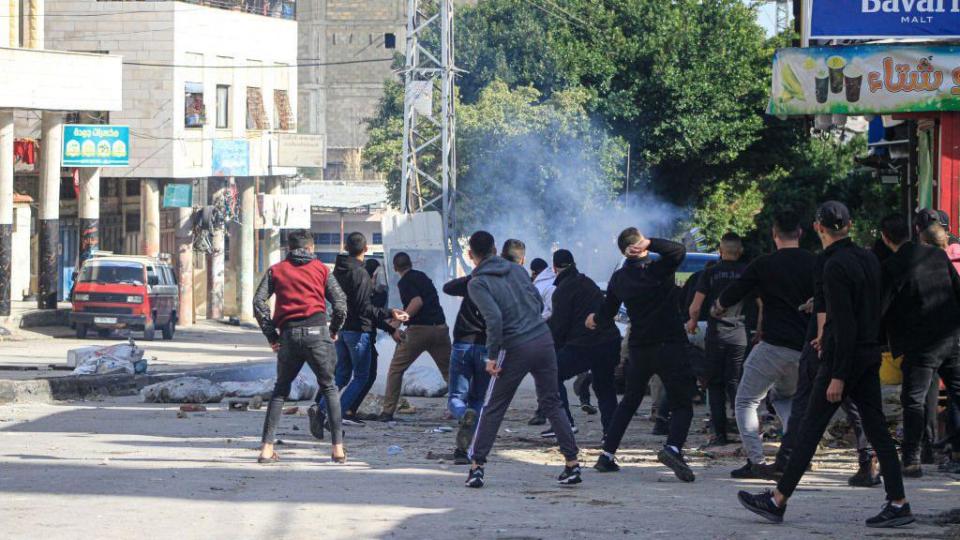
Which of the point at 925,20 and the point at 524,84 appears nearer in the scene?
the point at 925,20

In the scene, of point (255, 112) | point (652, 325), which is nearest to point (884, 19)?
point (652, 325)

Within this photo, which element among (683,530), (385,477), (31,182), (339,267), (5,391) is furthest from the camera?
(31,182)

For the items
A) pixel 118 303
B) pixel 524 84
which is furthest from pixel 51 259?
pixel 524 84

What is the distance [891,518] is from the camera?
26.9 ft

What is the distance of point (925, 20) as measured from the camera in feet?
44.8

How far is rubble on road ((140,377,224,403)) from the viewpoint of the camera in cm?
1705

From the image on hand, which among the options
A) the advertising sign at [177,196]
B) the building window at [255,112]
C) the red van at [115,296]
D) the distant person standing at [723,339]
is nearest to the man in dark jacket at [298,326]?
the distant person standing at [723,339]

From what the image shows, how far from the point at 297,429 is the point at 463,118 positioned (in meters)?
30.3

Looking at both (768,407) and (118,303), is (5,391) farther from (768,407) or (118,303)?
(118,303)

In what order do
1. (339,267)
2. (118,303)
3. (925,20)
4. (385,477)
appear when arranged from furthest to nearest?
(118,303) < (339,267) < (925,20) < (385,477)

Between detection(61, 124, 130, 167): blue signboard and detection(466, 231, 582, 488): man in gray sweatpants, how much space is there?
30.6 metres

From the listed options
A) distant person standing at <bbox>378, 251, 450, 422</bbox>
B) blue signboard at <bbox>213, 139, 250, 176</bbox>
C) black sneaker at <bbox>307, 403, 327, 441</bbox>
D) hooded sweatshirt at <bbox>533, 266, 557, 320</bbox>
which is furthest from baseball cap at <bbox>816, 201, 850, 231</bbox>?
blue signboard at <bbox>213, 139, 250, 176</bbox>

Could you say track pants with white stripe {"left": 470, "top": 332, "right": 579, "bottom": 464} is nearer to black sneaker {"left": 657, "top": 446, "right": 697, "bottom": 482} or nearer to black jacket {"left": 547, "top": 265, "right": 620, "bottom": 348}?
black sneaker {"left": 657, "top": 446, "right": 697, "bottom": 482}

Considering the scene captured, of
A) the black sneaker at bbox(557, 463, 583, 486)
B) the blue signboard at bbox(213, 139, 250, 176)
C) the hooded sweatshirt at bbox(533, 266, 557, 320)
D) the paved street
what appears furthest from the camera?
the blue signboard at bbox(213, 139, 250, 176)
